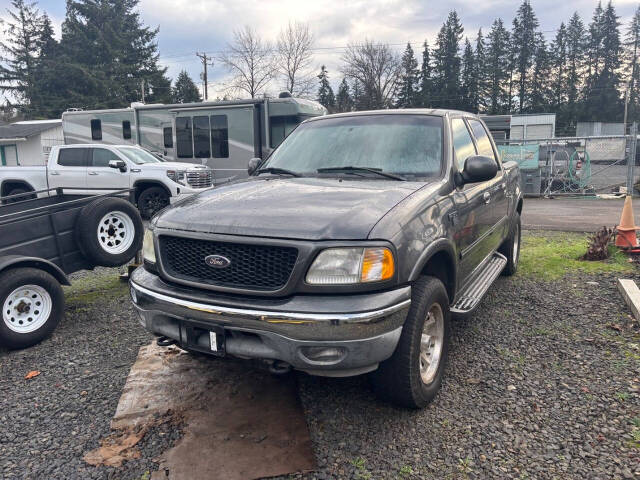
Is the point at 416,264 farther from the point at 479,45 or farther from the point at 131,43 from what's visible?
the point at 479,45

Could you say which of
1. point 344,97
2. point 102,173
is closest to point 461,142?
point 102,173

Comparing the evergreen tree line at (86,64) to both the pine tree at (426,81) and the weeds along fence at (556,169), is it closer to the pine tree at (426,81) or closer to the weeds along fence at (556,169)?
the pine tree at (426,81)

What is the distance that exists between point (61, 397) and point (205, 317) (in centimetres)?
147

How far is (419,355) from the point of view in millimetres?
2818

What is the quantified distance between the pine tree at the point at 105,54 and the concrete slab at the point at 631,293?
43.8 meters

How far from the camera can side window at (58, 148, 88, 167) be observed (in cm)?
1212

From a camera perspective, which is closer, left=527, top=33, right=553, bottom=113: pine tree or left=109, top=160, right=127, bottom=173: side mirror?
left=109, top=160, right=127, bottom=173: side mirror

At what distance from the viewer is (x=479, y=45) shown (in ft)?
192

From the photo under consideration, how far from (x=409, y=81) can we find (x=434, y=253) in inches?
2309

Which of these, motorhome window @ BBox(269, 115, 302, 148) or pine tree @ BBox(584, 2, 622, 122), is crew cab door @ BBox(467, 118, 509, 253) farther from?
pine tree @ BBox(584, 2, 622, 122)

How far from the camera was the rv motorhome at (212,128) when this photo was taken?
13289mm

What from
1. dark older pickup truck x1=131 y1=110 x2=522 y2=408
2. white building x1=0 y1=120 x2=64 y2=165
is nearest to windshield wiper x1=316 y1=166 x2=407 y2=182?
dark older pickup truck x1=131 y1=110 x2=522 y2=408

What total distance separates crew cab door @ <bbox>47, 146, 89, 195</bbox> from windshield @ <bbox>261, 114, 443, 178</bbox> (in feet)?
31.1

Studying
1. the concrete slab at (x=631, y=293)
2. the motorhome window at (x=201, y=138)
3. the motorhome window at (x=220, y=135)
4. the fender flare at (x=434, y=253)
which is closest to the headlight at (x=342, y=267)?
the fender flare at (x=434, y=253)
